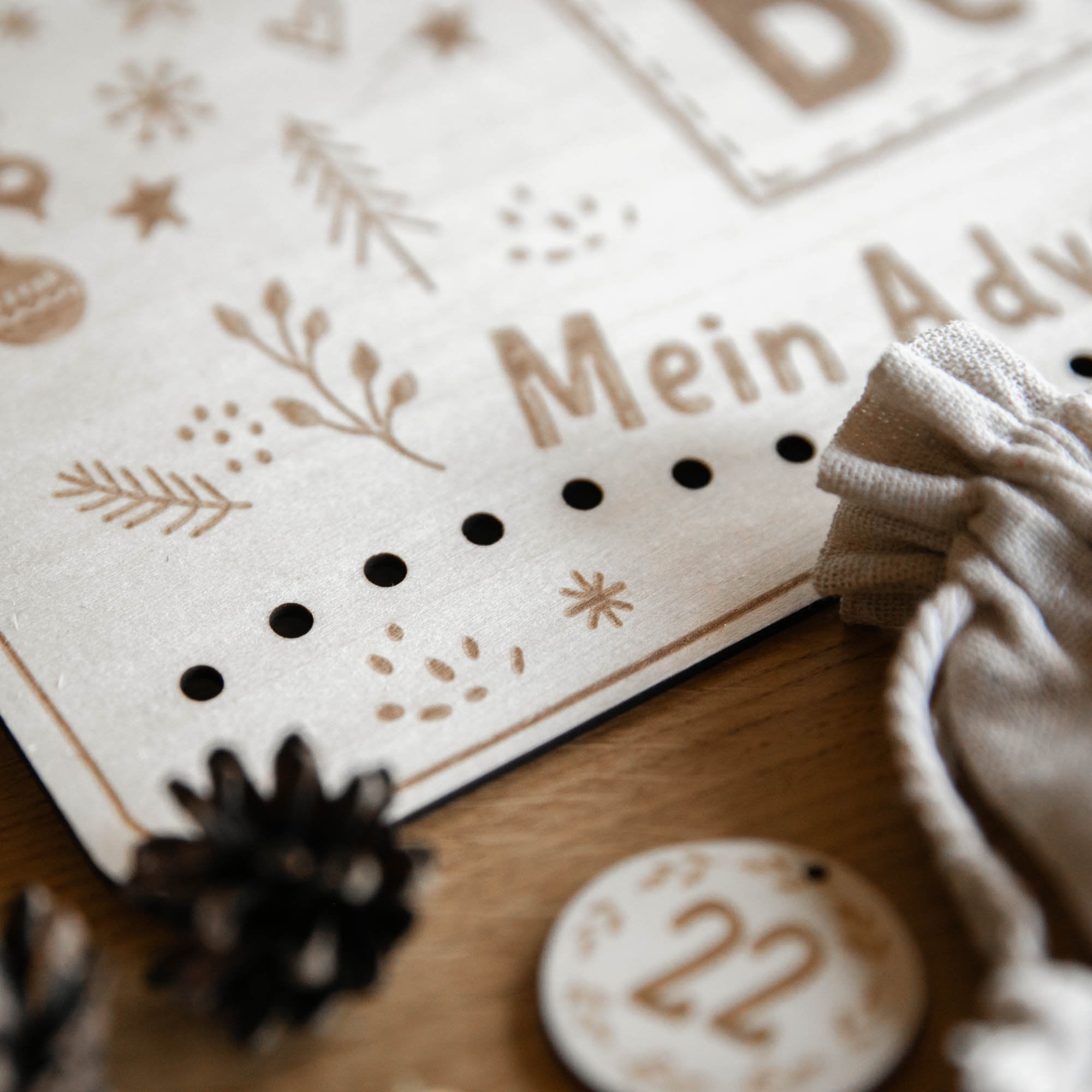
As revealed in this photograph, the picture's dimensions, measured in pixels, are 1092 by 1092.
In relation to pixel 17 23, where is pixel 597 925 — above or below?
below

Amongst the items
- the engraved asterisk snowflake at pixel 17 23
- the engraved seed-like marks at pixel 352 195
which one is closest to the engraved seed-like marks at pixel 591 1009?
the engraved seed-like marks at pixel 352 195

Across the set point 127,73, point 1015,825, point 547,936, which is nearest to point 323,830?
point 547,936

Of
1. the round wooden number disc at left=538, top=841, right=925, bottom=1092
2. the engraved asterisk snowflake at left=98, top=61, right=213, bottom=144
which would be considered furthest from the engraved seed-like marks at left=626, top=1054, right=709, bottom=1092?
the engraved asterisk snowflake at left=98, top=61, right=213, bottom=144

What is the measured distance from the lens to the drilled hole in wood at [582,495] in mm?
471

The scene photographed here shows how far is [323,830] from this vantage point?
328 mm

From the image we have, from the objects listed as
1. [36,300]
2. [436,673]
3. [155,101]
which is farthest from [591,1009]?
[155,101]

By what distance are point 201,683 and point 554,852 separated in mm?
146

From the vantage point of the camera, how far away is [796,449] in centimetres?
49

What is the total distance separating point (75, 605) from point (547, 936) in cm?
22

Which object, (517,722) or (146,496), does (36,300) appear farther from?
(517,722)

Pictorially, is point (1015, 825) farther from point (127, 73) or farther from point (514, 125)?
point (127, 73)

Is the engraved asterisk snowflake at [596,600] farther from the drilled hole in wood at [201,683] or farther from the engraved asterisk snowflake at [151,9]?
the engraved asterisk snowflake at [151,9]

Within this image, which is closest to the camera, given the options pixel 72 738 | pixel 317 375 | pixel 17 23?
pixel 72 738

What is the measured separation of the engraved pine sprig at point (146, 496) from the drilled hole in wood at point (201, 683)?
61 millimetres
